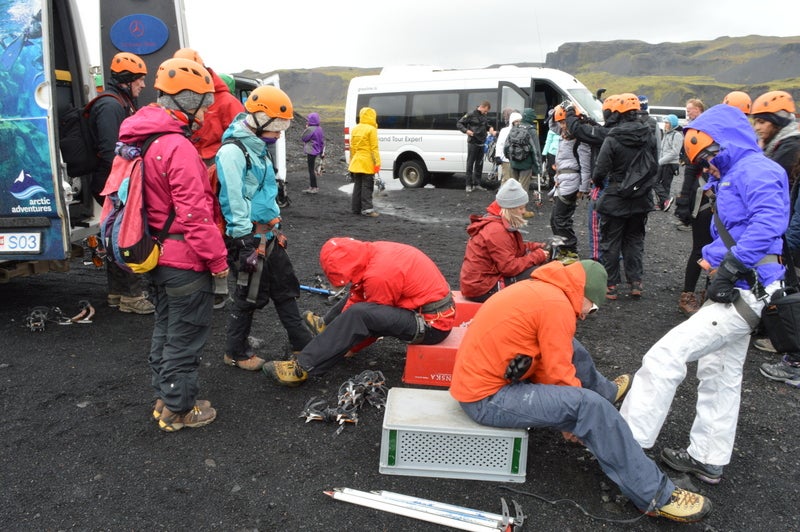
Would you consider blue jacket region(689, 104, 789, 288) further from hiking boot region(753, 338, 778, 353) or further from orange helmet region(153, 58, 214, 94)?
orange helmet region(153, 58, 214, 94)

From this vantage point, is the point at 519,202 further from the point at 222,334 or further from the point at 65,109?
the point at 65,109

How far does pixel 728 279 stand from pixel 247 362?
3196 mm

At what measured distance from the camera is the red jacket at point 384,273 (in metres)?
3.70

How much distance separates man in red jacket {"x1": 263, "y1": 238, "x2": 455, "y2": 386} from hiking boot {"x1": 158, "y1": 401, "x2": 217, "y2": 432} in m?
0.55

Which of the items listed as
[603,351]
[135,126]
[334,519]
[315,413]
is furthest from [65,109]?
[603,351]

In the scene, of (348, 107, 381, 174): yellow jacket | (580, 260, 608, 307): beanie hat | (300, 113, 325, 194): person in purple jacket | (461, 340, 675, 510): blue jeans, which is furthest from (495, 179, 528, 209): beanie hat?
(300, 113, 325, 194): person in purple jacket

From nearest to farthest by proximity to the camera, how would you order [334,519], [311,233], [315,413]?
[334,519]
[315,413]
[311,233]

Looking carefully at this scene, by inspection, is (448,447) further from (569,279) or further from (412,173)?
(412,173)

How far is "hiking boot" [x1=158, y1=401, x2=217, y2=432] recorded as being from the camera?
342 centimetres

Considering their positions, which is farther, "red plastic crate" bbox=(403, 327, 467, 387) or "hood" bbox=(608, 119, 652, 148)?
"hood" bbox=(608, 119, 652, 148)

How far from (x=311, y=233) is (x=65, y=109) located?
436 centimetres

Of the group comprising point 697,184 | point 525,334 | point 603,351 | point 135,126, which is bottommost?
point 603,351

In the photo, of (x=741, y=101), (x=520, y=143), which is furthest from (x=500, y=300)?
(x=520, y=143)

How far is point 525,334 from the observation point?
279 cm
